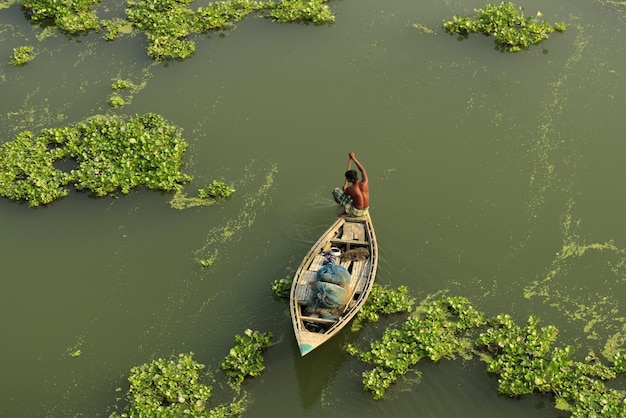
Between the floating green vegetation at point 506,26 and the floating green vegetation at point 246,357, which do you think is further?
the floating green vegetation at point 506,26

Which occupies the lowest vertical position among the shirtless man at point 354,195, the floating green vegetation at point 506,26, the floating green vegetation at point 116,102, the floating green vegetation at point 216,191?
the floating green vegetation at point 216,191

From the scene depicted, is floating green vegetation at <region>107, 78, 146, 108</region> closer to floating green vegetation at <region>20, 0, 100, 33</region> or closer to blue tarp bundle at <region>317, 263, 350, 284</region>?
floating green vegetation at <region>20, 0, 100, 33</region>

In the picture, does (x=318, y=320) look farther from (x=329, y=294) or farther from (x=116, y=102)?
(x=116, y=102)

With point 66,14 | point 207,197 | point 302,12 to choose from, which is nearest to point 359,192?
point 207,197

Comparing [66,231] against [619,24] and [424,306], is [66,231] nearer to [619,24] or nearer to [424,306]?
[424,306]

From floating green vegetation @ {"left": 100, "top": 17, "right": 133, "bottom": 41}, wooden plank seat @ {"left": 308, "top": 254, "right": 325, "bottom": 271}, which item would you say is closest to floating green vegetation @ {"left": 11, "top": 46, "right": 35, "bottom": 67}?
floating green vegetation @ {"left": 100, "top": 17, "right": 133, "bottom": 41}

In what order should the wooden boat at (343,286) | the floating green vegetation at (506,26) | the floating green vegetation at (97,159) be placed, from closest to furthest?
the wooden boat at (343,286) < the floating green vegetation at (97,159) < the floating green vegetation at (506,26)

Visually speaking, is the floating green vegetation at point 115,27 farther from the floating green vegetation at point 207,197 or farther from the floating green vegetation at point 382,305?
the floating green vegetation at point 382,305

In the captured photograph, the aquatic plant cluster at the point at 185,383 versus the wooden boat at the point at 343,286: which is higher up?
the wooden boat at the point at 343,286

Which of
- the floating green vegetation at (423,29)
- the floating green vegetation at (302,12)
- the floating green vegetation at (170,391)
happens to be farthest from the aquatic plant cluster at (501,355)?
the floating green vegetation at (302,12)
